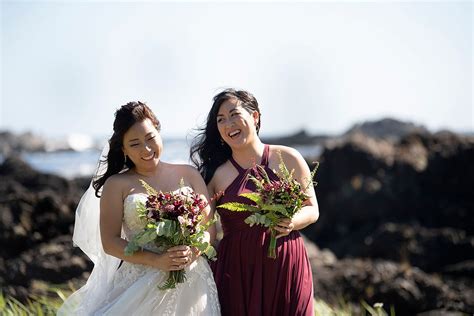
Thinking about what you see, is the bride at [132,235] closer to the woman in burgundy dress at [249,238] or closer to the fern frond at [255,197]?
the woman in burgundy dress at [249,238]

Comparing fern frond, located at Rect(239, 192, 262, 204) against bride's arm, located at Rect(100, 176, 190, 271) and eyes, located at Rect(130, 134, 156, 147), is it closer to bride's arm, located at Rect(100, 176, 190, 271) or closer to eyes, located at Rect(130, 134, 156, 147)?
bride's arm, located at Rect(100, 176, 190, 271)

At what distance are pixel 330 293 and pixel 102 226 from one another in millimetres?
5878

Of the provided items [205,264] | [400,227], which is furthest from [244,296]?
[400,227]

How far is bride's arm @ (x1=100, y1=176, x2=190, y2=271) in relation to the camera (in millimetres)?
5242

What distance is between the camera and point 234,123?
5902mm

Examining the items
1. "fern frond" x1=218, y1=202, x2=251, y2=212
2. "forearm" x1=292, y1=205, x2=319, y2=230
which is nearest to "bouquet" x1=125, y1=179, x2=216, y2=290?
"fern frond" x1=218, y1=202, x2=251, y2=212

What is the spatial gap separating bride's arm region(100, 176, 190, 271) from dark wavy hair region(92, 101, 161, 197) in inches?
6.9

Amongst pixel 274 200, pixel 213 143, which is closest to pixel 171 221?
pixel 274 200

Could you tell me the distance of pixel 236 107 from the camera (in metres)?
5.94

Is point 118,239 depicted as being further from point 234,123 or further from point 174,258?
point 234,123

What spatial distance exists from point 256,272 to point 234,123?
1.20 meters

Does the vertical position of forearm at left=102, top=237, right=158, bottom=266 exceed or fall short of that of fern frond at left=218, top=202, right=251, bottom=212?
it falls short

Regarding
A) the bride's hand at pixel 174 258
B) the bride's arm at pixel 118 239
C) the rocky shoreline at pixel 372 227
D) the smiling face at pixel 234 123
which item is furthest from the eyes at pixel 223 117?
the rocky shoreline at pixel 372 227

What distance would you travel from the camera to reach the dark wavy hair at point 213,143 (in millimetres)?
6031
